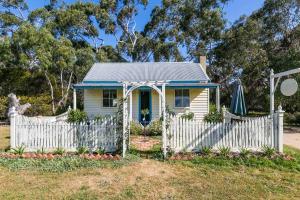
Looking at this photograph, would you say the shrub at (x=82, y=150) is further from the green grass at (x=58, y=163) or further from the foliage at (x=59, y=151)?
the green grass at (x=58, y=163)

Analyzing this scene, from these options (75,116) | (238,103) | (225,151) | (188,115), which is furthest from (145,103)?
(225,151)

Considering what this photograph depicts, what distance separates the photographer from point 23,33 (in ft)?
72.1

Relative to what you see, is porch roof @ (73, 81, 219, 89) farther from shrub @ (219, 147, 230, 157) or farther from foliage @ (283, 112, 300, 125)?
foliage @ (283, 112, 300, 125)

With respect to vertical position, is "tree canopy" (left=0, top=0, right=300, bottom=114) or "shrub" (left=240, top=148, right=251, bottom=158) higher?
"tree canopy" (left=0, top=0, right=300, bottom=114)

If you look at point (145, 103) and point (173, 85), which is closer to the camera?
point (173, 85)

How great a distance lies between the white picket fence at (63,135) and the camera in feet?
30.5

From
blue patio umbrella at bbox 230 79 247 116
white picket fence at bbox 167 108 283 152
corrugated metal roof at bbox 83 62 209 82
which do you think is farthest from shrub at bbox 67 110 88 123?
blue patio umbrella at bbox 230 79 247 116

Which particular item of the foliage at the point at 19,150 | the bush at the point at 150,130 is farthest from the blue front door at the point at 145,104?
the foliage at the point at 19,150

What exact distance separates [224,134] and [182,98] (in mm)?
8437

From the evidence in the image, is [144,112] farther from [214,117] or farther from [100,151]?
[100,151]

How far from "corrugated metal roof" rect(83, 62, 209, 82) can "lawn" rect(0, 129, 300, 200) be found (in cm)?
1050

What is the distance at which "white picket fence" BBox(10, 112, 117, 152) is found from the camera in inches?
366

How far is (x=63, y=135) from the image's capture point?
9.34 metres

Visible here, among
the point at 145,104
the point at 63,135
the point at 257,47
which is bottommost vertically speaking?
the point at 63,135
